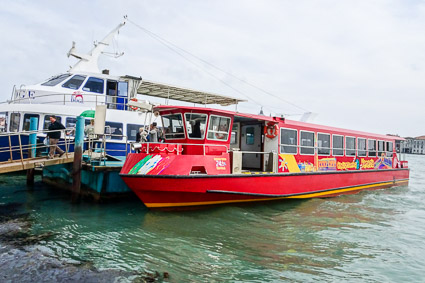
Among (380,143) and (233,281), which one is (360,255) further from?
(380,143)

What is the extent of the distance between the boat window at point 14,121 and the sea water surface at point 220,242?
153 inches

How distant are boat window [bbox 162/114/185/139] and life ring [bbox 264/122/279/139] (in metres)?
3.38

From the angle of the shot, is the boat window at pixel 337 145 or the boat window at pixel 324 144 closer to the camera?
the boat window at pixel 324 144

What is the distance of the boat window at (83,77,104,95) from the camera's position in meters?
14.7

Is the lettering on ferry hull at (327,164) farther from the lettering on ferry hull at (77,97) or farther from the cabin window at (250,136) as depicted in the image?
the lettering on ferry hull at (77,97)

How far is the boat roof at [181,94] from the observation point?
14906mm

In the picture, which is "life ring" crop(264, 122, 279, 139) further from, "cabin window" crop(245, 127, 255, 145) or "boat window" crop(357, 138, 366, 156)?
"boat window" crop(357, 138, 366, 156)

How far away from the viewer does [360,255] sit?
6.29 metres

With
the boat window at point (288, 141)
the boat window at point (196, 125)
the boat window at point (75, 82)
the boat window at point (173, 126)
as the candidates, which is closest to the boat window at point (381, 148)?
the boat window at point (288, 141)

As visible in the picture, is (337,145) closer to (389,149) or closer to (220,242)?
(389,149)

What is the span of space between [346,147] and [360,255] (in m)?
8.55

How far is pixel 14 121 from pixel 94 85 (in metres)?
3.75

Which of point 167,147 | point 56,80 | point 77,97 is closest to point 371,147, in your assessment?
point 167,147

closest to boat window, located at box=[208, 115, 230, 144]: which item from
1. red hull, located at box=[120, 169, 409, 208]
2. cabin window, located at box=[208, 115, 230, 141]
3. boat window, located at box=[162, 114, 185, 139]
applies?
cabin window, located at box=[208, 115, 230, 141]
